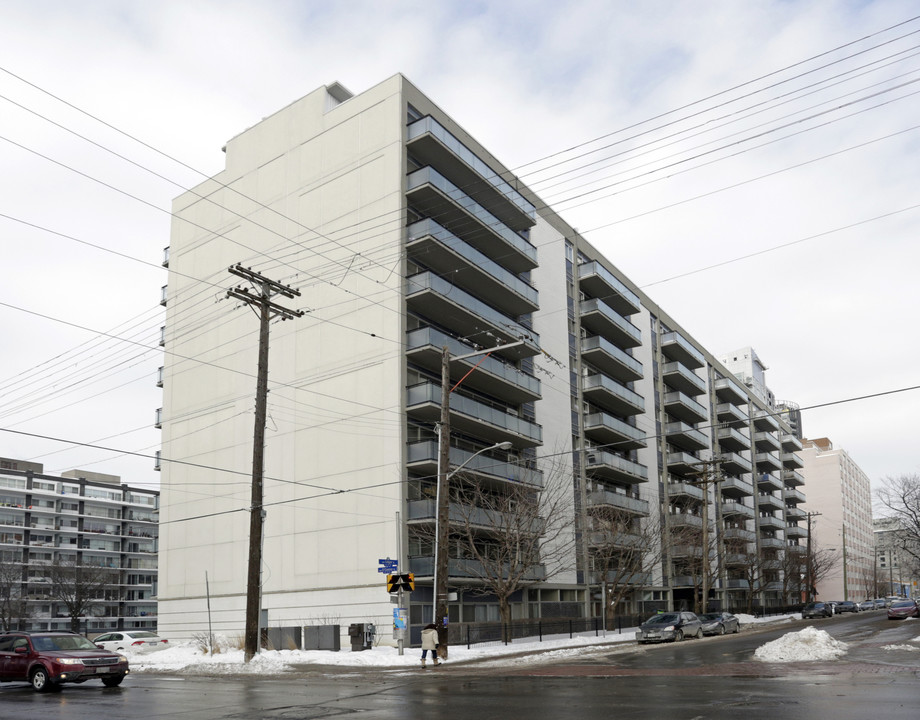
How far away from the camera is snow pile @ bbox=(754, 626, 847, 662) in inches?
977

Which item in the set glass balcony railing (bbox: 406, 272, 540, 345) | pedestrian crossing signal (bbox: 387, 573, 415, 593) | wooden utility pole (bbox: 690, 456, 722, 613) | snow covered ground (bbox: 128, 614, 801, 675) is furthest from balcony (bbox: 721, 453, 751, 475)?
pedestrian crossing signal (bbox: 387, 573, 415, 593)

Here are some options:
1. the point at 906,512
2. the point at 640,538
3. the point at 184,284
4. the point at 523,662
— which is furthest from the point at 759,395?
the point at 523,662

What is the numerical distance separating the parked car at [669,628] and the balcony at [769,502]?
6219 cm

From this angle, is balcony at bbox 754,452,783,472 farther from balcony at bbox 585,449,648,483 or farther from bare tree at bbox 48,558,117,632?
bare tree at bbox 48,558,117,632

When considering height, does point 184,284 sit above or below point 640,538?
above

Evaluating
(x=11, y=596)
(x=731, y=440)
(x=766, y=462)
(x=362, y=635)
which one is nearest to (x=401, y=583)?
(x=362, y=635)

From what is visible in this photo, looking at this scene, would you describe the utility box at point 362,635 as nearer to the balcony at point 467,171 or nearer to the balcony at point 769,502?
the balcony at point 467,171

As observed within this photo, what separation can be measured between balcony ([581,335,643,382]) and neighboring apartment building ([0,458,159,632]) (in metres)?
78.1

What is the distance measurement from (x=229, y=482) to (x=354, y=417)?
1069 cm

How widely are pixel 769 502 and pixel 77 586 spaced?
81824 mm

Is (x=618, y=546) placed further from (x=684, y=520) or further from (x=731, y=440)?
(x=731, y=440)

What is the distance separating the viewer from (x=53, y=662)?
21.5 meters

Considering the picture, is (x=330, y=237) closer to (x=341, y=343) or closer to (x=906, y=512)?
(x=341, y=343)

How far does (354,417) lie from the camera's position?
141ft
